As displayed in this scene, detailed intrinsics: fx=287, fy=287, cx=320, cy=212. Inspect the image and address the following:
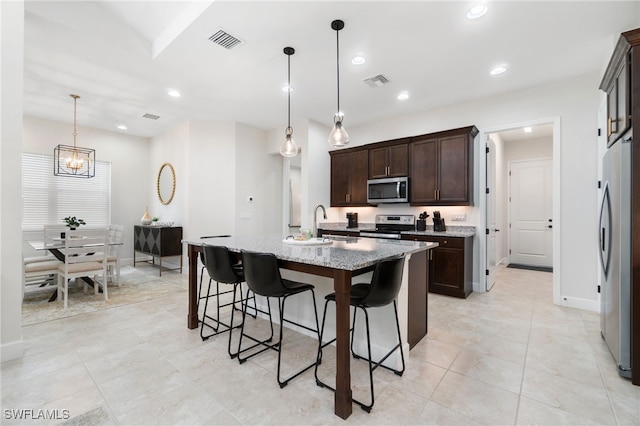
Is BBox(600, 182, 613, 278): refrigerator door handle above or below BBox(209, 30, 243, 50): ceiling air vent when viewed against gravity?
below

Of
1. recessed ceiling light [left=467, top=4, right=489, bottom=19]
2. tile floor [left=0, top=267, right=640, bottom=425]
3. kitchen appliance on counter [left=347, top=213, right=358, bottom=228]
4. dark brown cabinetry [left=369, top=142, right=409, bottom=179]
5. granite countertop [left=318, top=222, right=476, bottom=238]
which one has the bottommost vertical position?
tile floor [left=0, top=267, right=640, bottom=425]

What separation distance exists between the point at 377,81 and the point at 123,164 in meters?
5.92

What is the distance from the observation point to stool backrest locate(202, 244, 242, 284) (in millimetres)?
2408

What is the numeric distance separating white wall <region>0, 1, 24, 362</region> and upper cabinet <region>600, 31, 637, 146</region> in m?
4.61

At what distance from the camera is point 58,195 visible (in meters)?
5.67

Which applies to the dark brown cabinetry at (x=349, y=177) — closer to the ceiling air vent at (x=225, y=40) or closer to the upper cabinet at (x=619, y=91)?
the ceiling air vent at (x=225, y=40)

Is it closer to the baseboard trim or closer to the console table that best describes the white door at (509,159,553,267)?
the baseboard trim

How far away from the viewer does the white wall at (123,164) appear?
5.70 m

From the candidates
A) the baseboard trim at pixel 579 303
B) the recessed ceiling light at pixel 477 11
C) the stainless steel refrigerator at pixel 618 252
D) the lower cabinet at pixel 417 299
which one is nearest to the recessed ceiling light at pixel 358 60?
the recessed ceiling light at pixel 477 11

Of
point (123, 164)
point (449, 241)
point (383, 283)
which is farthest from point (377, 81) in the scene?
point (123, 164)

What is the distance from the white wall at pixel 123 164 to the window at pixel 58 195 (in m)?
0.16

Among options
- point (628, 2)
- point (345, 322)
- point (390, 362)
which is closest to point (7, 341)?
point (345, 322)

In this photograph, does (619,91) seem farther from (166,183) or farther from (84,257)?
(166,183)

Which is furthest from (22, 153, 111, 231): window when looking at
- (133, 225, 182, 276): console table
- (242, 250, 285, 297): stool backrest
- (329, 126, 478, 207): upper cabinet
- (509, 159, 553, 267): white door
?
(509, 159, 553, 267): white door
